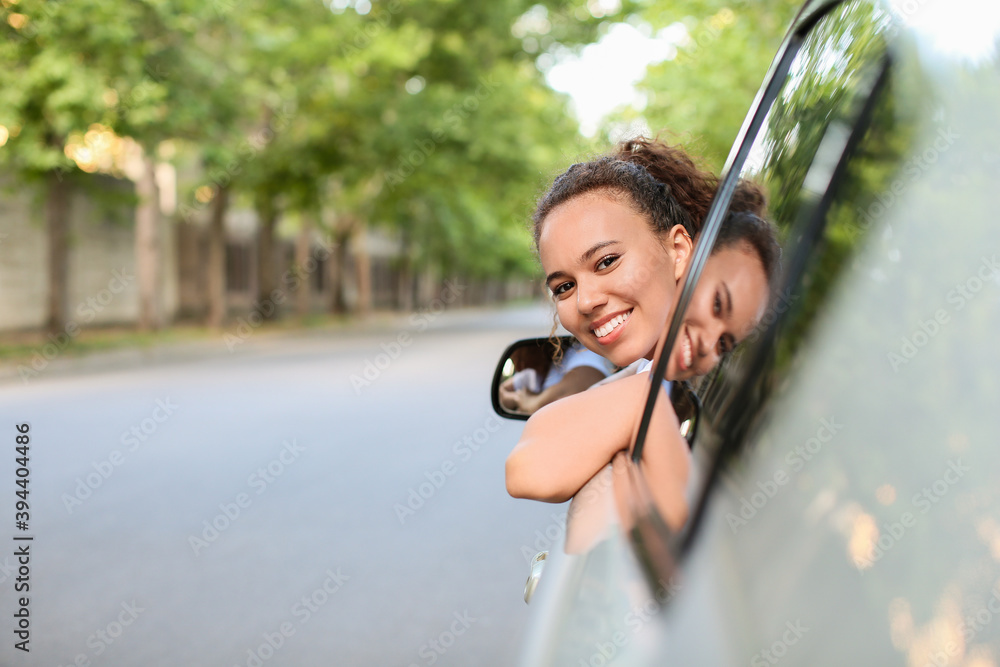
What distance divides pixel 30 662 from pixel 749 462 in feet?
10.5

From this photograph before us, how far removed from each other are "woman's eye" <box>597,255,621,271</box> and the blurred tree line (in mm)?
7416

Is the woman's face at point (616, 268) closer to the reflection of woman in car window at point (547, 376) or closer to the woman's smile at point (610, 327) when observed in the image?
the woman's smile at point (610, 327)

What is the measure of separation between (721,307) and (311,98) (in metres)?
20.9

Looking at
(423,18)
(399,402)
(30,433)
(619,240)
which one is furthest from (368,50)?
(619,240)

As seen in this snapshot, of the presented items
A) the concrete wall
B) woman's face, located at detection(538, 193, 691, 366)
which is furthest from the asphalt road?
the concrete wall

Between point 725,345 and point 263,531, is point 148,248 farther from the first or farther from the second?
point 725,345

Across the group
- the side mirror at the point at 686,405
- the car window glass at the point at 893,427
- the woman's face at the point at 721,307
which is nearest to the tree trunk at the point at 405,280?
the side mirror at the point at 686,405

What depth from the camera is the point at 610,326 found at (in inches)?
63.8

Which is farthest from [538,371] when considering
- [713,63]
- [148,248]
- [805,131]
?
[148,248]

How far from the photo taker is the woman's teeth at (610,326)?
160 cm

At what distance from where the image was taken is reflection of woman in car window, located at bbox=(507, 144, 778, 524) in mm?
1230

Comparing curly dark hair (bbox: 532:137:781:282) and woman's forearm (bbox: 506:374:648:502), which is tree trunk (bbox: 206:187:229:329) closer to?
curly dark hair (bbox: 532:137:781:282)

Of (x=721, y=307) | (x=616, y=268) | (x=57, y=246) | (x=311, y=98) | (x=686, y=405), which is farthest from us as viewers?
(x=311, y=98)

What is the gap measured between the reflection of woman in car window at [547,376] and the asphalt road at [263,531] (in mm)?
236
